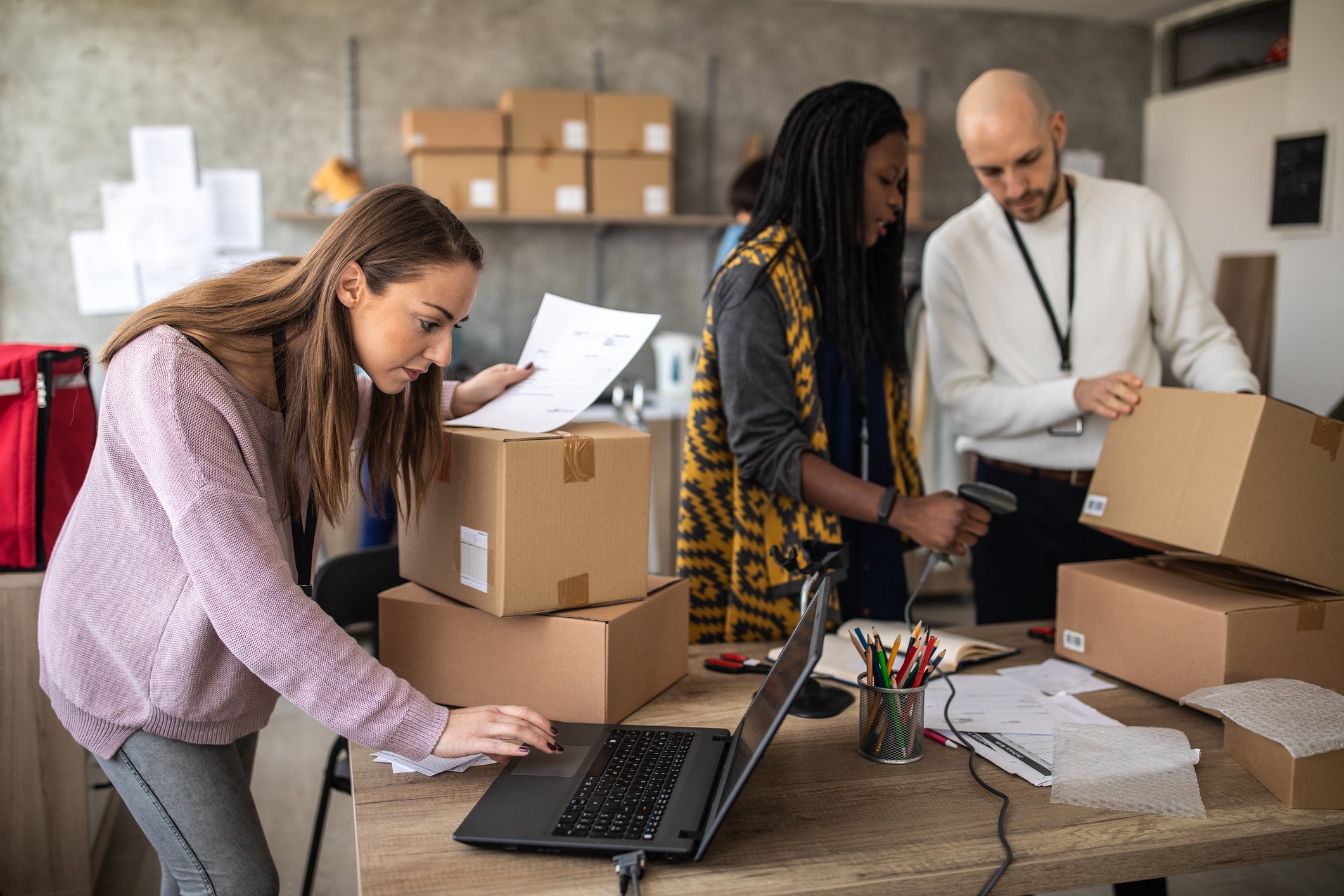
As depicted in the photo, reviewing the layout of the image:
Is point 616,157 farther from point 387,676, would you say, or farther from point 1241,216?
point 387,676

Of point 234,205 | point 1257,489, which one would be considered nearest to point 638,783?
point 1257,489

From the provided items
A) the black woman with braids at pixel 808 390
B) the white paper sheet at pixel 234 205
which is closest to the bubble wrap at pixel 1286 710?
the black woman with braids at pixel 808 390

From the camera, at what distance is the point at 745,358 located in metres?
1.54

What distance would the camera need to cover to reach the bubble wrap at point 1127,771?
1.00 m

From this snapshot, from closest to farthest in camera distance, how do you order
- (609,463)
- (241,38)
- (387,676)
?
(387,676), (609,463), (241,38)

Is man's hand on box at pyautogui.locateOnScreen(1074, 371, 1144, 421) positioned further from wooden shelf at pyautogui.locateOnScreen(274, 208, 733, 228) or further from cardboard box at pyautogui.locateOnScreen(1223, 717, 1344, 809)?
wooden shelf at pyautogui.locateOnScreen(274, 208, 733, 228)

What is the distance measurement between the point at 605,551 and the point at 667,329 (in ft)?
12.0

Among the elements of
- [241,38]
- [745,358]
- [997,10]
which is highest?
[997,10]

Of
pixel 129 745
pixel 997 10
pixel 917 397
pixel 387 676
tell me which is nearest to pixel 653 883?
pixel 387 676

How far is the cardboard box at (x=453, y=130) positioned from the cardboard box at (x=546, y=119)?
82 mm

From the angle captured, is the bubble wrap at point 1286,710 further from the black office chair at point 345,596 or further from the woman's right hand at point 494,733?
the black office chair at point 345,596

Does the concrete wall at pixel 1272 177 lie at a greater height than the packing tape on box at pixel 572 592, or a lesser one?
greater

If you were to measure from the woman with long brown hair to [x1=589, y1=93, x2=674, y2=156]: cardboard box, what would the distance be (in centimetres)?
313

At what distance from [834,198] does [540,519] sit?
31.1 inches
